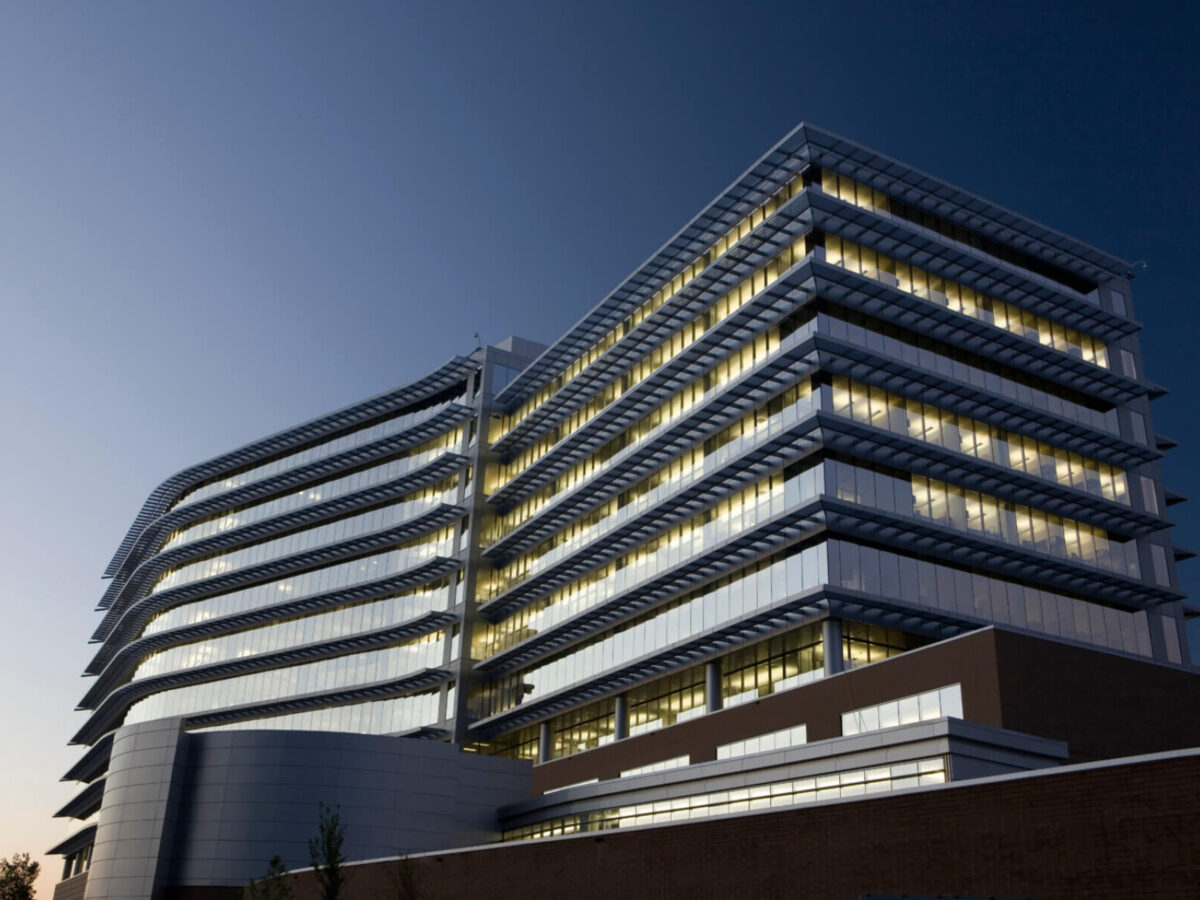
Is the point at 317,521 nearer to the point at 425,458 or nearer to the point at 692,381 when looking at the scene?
the point at 425,458

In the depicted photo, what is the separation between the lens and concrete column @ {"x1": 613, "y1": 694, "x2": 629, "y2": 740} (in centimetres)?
6469

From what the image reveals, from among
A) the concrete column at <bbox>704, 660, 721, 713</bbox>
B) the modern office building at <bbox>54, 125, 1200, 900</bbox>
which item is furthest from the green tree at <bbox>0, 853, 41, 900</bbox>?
the concrete column at <bbox>704, 660, 721, 713</bbox>

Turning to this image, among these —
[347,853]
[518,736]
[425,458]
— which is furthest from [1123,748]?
[425,458]

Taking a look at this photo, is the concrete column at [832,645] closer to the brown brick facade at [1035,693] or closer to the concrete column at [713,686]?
the brown brick facade at [1035,693]

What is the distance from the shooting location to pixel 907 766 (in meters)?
40.0

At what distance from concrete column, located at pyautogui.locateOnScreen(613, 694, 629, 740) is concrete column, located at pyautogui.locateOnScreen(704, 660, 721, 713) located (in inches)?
308

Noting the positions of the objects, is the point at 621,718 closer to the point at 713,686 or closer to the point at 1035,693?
the point at 713,686

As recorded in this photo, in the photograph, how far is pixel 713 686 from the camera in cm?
5769

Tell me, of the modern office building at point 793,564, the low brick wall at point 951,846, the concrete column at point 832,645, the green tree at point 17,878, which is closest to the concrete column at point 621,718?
the modern office building at point 793,564

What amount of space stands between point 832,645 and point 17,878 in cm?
8137

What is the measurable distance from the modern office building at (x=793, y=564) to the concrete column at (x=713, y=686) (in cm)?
21

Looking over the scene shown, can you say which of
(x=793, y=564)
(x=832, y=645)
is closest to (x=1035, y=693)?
(x=832, y=645)

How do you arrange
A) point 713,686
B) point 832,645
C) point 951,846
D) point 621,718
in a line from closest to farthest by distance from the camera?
point 951,846 → point 832,645 → point 713,686 → point 621,718

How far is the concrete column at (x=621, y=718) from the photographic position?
212 feet
